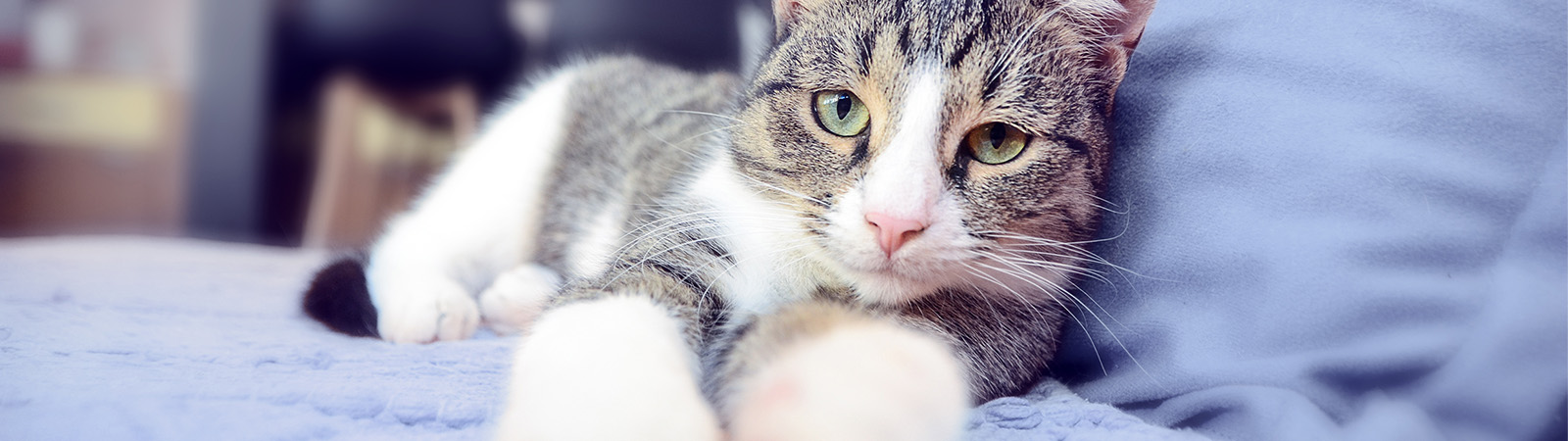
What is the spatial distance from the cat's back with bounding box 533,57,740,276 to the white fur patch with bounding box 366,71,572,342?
36 millimetres

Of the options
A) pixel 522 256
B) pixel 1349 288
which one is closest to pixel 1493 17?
pixel 1349 288

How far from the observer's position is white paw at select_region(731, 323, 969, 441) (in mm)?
439

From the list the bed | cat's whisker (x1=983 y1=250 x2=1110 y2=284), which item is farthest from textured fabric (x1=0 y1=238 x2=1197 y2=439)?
cat's whisker (x1=983 y1=250 x2=1110 y2=284)

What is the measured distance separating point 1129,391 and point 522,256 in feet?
2.77

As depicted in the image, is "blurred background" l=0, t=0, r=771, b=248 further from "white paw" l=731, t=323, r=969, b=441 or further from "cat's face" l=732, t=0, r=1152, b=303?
"white paw" l=731, t=323, r=969, b=441

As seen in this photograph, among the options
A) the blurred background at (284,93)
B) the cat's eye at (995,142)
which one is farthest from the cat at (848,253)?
the blurred background at (284,93)

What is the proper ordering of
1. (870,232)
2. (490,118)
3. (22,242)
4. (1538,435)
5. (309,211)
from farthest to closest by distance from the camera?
(309,211), (490,118), (22,242), (870,232), (1538,435)

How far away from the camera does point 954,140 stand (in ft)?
1.87

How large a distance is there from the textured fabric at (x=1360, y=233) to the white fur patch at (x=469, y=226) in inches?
26.7

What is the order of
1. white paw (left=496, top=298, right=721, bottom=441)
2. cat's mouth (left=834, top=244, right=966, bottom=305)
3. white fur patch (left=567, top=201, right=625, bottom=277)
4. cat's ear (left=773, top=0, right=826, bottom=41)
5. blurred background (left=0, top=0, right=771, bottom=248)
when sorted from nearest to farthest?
white paw (left=496, top=298, right=721, bottom=441), cat's mouth (left=834, top=244, right=966, bottom=305), cat's ear (left=773, top=0, right=826, bottom=41), white fur patch (left=567, top=201, right=625, bottom=277), blurred background (left=0, top=0, right=771, bottom=248)

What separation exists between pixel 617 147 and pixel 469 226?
0.24 meters

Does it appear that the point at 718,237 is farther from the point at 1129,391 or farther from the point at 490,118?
the point at 490,118

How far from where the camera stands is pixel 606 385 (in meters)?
0.44

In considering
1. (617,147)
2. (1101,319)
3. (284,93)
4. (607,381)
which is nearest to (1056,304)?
(1101,319)
